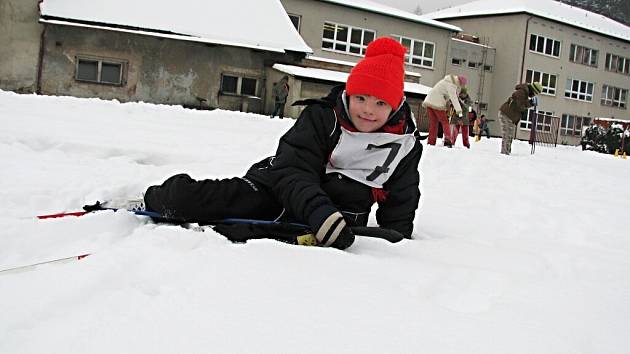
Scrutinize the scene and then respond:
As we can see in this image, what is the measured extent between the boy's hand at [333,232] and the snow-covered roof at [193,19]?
661 inches

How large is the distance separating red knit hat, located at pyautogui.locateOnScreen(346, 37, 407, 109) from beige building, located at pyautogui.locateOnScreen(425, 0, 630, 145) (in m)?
32.9

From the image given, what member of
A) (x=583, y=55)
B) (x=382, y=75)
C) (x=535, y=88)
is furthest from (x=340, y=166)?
(x=583, y=55)

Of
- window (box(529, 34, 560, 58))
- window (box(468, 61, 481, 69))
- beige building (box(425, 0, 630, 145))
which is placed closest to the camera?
window (box(468, 61, 481, 69))

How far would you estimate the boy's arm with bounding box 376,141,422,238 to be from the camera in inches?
124

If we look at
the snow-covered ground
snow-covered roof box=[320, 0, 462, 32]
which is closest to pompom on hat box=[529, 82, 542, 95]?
the snow-covered ground

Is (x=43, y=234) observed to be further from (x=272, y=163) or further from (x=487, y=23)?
(x=487, y=23)

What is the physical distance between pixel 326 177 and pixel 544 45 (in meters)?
36.5

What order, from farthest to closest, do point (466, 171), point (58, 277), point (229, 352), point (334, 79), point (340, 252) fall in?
point (334, 79) < point (466, 171) < point (340, 252) < point (58, 277) < point (229, 352)

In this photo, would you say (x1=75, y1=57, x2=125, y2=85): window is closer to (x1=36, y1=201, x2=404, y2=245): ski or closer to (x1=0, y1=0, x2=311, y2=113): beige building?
(x1=0, y1=0, x2=311, y2=113): beige building

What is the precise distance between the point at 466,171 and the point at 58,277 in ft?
20.4

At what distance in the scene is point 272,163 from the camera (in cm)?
301

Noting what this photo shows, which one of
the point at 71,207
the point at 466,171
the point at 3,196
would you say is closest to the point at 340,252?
the point at 71,207

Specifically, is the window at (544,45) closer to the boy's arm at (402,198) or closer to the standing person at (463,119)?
the standing person at (463,119)

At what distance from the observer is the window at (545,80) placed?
35.3 meters
